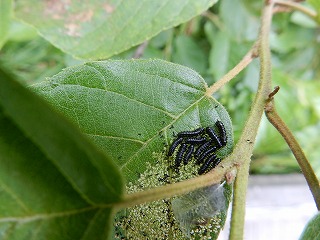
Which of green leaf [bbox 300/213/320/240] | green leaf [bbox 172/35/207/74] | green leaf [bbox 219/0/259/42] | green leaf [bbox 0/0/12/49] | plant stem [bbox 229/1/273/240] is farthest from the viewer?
green leaf [bbox 172/35/207/74]

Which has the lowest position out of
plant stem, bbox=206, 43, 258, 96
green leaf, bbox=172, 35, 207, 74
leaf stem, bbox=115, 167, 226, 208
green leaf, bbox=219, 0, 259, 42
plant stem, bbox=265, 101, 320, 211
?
leaf stem, bbox=115, 167, 226, 208

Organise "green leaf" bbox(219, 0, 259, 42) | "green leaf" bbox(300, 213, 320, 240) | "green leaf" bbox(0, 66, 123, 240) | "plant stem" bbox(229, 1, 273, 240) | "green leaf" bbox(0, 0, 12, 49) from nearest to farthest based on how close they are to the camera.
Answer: "green leaf" bbox(0, 66, 123, 240)
"plant stem" bbox(229, 1, 273, 240)
"green leaf" bbox(300, 213, 320, 240)
"green leaf" bbox(0, 0, 12, 49)
"green leaf" bbox(219, 0, 259, 42)

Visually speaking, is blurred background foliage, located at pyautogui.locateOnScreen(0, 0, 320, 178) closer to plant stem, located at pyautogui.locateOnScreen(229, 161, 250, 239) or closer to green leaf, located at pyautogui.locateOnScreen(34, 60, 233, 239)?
green leaf, located at pyautogui.locateOnScreen(34, 60, 233, 239)

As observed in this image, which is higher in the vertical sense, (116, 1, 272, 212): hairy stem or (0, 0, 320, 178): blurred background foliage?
(0, 0, 320, 178): blurred background foliage

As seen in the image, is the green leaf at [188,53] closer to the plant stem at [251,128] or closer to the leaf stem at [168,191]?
the plant stem at [251,128]

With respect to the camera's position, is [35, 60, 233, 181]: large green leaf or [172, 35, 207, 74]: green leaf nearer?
[35, 60, 233, 181]: large green leaf

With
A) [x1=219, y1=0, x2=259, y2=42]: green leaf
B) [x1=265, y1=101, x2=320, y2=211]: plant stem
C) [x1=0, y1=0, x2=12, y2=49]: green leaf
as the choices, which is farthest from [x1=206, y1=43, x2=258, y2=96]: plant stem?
[x1=219, y1=0, x2=259, y2=42]: green leaf

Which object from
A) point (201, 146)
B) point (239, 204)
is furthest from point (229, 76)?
point (239, 204)
